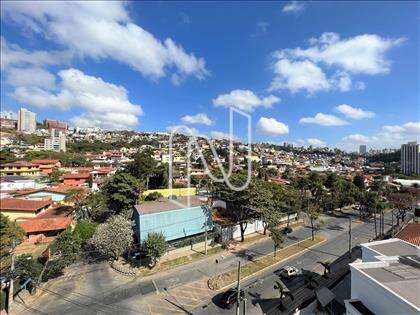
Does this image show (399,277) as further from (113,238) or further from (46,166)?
(46,166)

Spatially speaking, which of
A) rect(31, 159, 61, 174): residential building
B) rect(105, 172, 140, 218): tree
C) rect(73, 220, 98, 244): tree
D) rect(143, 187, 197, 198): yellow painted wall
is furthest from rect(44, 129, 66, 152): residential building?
rect(73, 220, 98, 244): tree

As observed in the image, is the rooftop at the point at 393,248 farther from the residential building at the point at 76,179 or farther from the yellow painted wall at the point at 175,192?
the residential building at the point at 76,179

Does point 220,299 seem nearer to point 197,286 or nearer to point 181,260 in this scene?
point 197,286

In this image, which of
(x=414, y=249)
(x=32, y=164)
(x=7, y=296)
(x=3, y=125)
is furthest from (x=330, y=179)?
(x=3, y=125)

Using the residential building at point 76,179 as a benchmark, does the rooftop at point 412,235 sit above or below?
below

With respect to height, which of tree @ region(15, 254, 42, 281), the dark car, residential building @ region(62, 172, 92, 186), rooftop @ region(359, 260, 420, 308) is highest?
residential building @ region(62, 172, 92, 186)

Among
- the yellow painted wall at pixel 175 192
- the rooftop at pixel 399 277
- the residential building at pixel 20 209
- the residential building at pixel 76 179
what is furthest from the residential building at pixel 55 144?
the rooftop at pixel 399 277

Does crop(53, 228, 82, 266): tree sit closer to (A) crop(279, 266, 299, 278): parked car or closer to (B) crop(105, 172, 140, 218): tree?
(B) crop(105, 172, 140, 218): tree

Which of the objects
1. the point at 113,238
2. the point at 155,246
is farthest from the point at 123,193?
the point at 155,246
